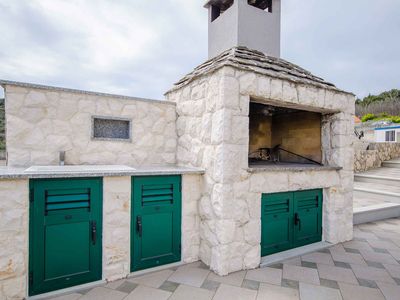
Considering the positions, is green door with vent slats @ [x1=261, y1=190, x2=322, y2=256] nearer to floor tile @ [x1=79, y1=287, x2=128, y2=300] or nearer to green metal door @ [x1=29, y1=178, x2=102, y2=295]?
floor tile @ [x1=79, y1=287, x2=128, y2=300]

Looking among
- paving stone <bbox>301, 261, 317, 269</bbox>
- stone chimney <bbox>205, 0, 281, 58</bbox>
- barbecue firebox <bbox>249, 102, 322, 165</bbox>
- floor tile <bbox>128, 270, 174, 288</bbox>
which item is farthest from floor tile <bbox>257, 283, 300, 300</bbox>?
stone chimney <bbox>205, 0, 281, 58</bbox>

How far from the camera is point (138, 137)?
3955 millimetres

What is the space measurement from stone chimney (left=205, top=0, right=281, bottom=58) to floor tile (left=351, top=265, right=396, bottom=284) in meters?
4.20

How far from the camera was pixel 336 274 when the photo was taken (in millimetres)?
3148

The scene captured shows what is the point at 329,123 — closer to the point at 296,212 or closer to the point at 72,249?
the point at 296,212

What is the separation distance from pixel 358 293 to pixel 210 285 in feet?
5.93

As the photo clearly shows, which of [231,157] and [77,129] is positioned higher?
[77,129]

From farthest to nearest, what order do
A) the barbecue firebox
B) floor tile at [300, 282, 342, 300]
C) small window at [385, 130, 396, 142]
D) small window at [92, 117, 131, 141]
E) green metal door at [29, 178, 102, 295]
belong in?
small window at [385, 130, 396, 142] → the barbecue firebox → small window at [92, 117, 131, 141] → floor tile at [300, 282, 342, 300] → green metal door at [29, 178, 102, 295]

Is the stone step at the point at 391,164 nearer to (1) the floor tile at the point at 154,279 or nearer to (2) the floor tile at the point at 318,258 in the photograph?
(2) the floor tile at the point at 318,258

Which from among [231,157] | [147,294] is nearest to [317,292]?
[231,157]

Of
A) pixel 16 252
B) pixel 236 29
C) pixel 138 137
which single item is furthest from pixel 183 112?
pixel 16 252

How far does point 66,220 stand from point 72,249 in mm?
370

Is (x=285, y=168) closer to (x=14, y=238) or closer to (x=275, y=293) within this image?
(x=275, y=293)

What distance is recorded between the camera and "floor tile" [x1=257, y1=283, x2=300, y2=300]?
8.61ft
